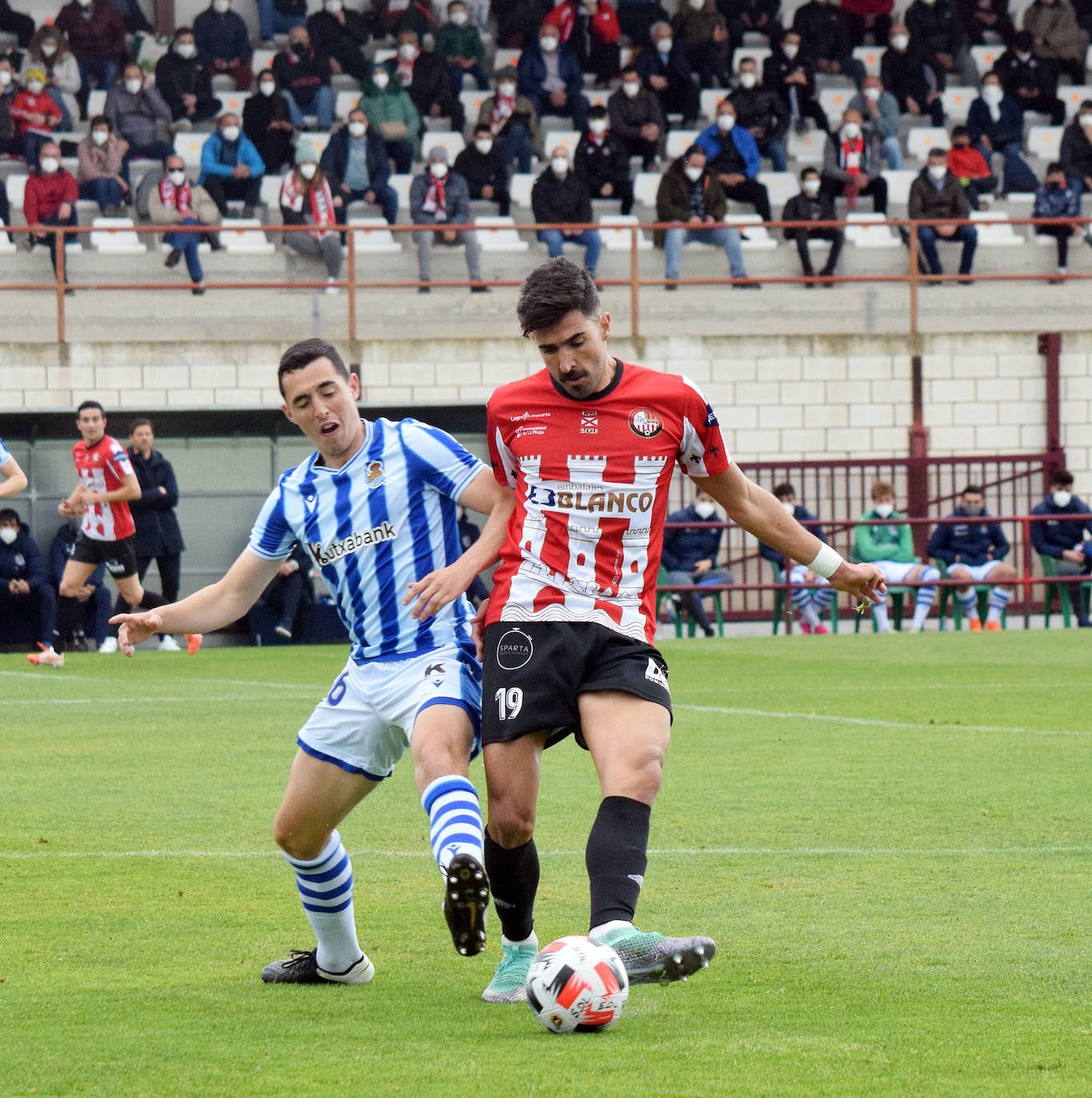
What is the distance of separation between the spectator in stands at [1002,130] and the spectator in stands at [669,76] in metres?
3.86

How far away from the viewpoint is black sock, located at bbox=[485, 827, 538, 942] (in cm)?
469

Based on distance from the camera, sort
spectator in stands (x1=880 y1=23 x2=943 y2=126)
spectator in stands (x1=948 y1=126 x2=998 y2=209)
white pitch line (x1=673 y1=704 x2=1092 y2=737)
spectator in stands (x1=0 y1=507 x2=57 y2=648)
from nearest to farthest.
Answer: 1. white pitch line (x1=673 y1=704 x2=1092 y2=737)
2. spectator in stands (x1=0 y1=507 x2=57 y2=648)
3. spectator in stands (x1=948 y1=126 x2=998 y2=209)
4. spectator in stands (x1=880 y1=23 x2=943 y2=126)

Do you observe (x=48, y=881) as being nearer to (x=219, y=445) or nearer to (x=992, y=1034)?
(x=992, y=1034)

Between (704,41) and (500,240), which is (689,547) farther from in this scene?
(704,41)

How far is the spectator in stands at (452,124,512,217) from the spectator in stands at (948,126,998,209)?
6.14m

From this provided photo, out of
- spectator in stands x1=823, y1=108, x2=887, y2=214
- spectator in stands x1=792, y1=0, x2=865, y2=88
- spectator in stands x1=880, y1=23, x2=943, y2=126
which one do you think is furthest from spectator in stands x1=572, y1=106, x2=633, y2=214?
spectator in stands x1=880, y1=23, x2=943, y2=126

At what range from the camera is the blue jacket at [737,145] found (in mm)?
23625

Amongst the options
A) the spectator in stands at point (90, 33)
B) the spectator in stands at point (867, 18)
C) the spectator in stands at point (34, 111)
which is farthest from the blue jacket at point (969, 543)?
the spectator in stands at point (90, 33)

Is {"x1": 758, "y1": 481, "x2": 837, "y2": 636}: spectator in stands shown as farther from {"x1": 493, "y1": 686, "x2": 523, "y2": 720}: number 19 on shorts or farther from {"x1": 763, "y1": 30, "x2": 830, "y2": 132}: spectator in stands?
{"x1": 493, "y1": 686, "x2": 523, "y2": 720}: number 19 on shorts

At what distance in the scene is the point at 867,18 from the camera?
2695 centimetres

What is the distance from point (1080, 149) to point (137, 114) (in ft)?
40.4

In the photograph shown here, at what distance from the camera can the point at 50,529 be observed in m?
19.9

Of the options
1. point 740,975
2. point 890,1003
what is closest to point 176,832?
point 740,975

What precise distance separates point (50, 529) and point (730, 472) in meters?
16.2
